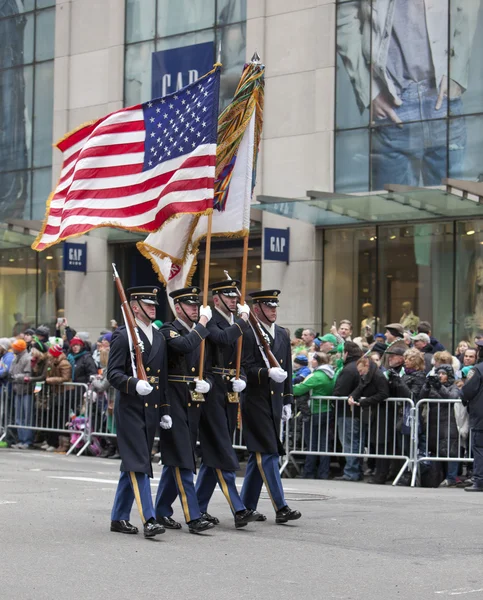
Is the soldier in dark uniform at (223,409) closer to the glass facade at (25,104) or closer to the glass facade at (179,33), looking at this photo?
the glass facade at (179,33)

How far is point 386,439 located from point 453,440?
2.85 ft

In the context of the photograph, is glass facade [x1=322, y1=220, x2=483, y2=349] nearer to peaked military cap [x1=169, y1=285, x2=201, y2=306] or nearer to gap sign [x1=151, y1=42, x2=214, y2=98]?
gap sign [x1=151, y1=42, x2=214, y2=98]

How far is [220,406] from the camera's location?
9945 millimetres

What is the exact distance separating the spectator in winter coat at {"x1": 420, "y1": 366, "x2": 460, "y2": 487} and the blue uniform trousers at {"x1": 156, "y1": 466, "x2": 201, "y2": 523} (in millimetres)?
5702

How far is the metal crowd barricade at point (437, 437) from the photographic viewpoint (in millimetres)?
14492

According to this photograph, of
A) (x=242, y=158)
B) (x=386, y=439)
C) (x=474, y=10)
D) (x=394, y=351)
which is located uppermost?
(x=474, y=10)

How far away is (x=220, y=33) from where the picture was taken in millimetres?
26250

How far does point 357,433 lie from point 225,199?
512cm

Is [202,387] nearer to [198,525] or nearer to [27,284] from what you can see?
[198,525]

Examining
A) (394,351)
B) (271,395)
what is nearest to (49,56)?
(394,351)

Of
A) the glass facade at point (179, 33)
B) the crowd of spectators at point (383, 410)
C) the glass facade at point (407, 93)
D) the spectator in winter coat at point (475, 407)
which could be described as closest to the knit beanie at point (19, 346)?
the crowd of spectators at point (383, 410)

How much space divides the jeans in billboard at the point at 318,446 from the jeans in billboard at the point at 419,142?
827cm

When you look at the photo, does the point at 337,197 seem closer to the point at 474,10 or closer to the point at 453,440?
the point at 474,10

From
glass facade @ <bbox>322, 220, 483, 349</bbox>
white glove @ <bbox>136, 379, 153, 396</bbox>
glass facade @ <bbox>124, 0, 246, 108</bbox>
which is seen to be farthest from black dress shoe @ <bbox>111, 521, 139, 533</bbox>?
glass facade @ <bbox>124, 0, 246, 108</bbox>
